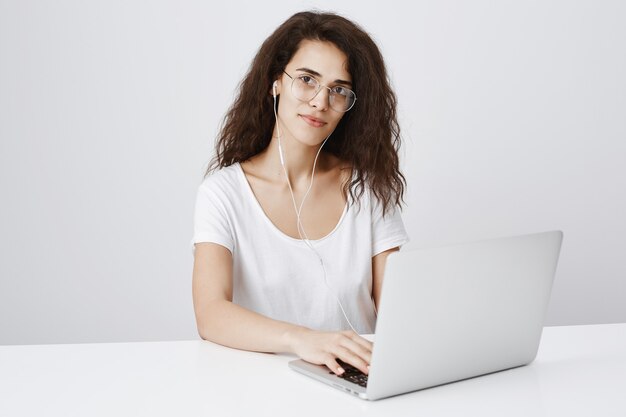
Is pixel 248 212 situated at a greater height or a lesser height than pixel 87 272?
greater

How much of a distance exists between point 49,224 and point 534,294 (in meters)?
2.76

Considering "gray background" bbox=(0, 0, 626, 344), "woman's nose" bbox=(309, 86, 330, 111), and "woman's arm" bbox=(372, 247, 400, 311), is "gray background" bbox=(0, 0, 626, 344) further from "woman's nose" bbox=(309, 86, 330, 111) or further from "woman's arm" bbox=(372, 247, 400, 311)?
"woman's nose" bbox=(309, 86, 330, 111)

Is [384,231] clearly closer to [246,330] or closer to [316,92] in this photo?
[316,92]

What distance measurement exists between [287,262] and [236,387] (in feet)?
Answer: 2.97

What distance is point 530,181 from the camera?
395cm

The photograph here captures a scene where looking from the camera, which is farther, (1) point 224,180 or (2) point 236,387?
→ (1) point 224,180

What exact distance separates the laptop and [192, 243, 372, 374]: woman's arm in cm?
3

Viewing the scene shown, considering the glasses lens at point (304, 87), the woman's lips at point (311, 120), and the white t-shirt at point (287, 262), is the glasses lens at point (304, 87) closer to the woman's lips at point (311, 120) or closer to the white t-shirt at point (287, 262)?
the woman's lips at point (311, 120)

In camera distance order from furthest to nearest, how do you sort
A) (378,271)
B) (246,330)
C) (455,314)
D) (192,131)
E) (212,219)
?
(192,131)
(378,271)
(212,219)
(246,330)
(455,314)

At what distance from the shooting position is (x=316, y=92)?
2396mm

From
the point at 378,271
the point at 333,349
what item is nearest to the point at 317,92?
the point at 378,271

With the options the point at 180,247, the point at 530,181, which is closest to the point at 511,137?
the point at 530,181

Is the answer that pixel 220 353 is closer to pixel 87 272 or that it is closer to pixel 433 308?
pixel 433 308

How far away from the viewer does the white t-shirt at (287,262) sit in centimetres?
241
